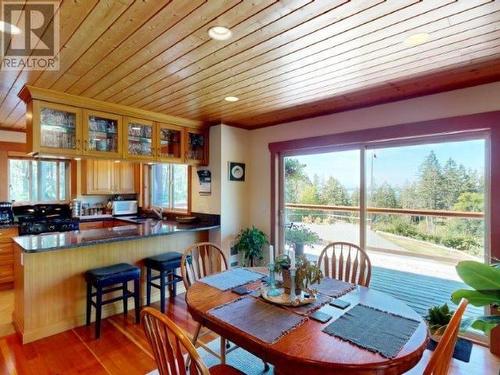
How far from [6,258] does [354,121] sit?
16.1ft

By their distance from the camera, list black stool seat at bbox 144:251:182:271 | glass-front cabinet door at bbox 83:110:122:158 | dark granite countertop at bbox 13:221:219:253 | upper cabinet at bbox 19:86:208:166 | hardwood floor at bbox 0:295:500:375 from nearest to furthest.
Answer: hardwood floor at bbox 0:295:500:375 < dark granite countertop at bbox 13:221:219:253 < upper cabinet at bbox 19:86:208:166 < glass-front cabinet door at bbox 83:110:122:158 < black stool seat at bbox 144:251:182:271

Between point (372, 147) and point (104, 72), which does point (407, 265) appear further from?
point (104, 72)

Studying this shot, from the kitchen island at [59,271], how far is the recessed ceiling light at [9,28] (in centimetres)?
174

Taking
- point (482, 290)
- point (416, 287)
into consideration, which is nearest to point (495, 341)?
point (416, 287)

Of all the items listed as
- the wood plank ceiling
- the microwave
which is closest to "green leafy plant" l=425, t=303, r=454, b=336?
the wood plank ceiling

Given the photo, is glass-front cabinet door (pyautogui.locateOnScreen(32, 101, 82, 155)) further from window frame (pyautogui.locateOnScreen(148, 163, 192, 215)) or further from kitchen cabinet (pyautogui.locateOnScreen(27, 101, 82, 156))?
window frame (pyautogui.locateOnScreen(148, 163, 192, 215))

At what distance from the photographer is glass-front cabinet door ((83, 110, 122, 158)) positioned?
124 inches

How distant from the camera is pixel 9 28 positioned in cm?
173

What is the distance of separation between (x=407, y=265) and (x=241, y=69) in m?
2.80

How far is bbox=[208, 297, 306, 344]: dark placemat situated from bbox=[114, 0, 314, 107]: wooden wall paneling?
1661 mm

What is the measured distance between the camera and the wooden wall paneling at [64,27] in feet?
4.96

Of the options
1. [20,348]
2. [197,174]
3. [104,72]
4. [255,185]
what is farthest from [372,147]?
[20,348]

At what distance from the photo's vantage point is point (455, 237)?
287cm

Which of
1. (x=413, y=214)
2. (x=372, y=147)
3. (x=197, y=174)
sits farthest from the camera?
(x=197, y=174)
